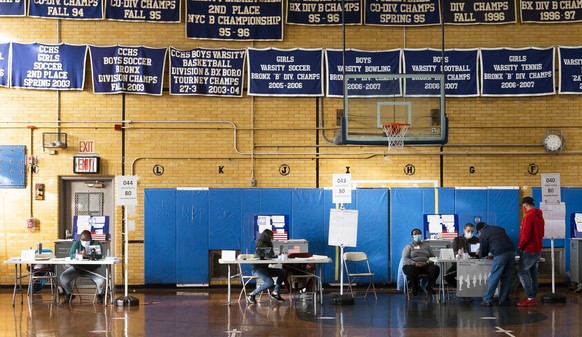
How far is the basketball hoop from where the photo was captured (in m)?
16.0

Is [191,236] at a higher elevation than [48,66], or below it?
below

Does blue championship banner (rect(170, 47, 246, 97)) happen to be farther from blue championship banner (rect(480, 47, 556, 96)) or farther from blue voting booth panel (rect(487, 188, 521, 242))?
blue voting booth panel (rect(487, 188, 521, 242))

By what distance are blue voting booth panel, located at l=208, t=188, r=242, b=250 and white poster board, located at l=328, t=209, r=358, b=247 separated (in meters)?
3.19

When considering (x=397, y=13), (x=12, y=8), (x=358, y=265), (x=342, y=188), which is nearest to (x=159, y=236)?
(x=358, y=265)

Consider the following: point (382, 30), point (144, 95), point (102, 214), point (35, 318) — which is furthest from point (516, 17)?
point (35, 318)

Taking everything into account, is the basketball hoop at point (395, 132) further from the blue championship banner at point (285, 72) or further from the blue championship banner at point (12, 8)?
the blue championship banner at point (12, 8)

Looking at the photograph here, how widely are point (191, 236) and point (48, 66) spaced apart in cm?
504

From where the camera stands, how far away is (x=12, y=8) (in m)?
18.7

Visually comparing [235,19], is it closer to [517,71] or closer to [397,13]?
[397,13]

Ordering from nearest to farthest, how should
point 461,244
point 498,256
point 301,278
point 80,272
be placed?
point 498,256 → point 80,272 → point 461,244 → point 301,278

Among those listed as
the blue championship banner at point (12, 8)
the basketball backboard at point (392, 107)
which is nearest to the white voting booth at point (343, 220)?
the basketball backboard at point (392, 107)

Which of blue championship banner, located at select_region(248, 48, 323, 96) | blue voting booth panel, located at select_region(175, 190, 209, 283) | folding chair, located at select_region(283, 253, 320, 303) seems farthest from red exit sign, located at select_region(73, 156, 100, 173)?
folding chair, located at select_region(283, 253, 320, 303)

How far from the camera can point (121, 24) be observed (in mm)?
18969

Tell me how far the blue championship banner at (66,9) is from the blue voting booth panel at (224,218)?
193 inches
